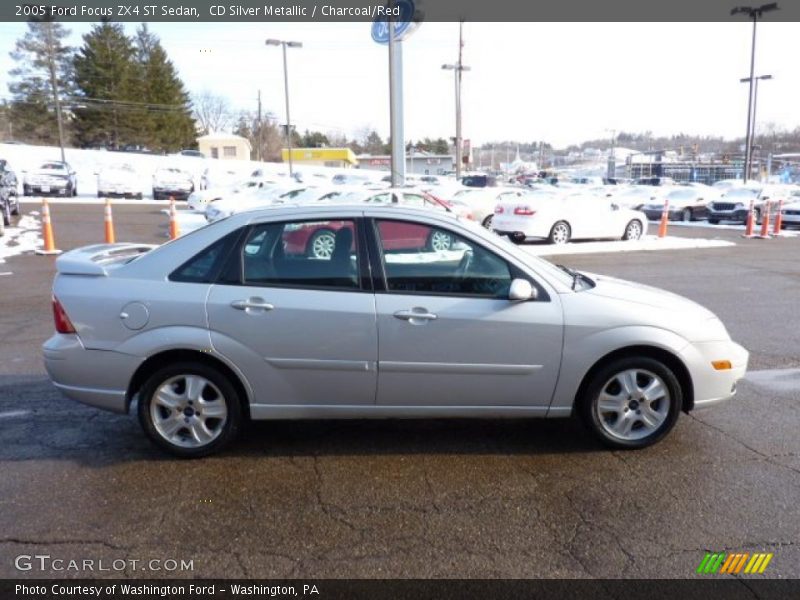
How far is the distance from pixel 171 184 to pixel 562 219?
77.8 feet

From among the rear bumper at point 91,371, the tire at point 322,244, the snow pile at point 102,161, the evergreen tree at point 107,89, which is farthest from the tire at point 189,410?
the evergreen tree at point 107,89

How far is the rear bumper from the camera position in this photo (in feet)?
12.8

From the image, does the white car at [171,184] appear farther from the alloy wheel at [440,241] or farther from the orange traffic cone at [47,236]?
the alloy wheel at [440,241]

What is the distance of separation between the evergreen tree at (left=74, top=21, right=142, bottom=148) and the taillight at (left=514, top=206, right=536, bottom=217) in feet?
183

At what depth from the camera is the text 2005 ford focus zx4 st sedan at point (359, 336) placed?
3.88m

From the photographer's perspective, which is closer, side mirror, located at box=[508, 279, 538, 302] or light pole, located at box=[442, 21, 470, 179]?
side mirror, located at box=[508, 279, 538, 302]

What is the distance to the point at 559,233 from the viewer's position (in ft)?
55.1

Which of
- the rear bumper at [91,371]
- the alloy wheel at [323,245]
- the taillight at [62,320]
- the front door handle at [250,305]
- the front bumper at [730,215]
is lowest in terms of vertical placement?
the front bumper at [730,215]

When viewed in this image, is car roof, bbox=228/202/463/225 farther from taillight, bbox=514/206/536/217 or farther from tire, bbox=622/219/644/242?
tire, bbox=622/219/644/242

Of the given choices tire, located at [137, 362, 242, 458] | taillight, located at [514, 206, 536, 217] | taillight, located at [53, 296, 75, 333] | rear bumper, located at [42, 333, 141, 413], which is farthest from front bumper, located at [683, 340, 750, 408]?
taillight, located at [514, 206, 536, 217]

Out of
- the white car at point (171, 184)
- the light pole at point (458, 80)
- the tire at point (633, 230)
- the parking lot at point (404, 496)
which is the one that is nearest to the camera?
the parking lot at point (404, 496)

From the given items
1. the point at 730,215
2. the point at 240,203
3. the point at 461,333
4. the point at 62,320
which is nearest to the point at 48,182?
the point at 240,203
